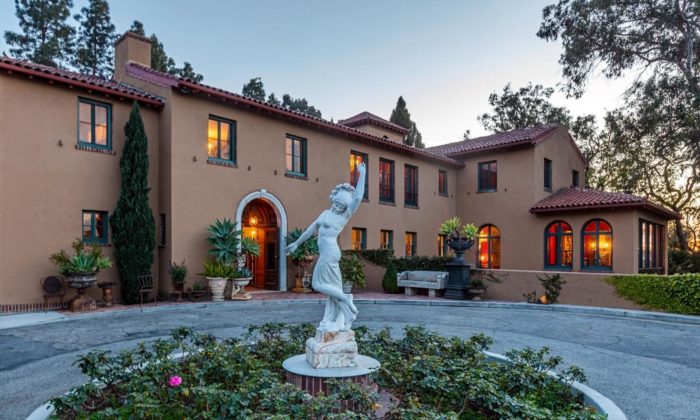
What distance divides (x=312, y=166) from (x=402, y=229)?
601 cm

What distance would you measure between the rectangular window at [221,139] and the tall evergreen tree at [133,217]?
2164 millimetres

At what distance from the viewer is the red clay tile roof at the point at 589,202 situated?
1733 cm

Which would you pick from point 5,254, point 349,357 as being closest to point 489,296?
point 349,357

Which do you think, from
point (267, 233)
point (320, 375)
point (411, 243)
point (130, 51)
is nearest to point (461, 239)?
point (411, 243)

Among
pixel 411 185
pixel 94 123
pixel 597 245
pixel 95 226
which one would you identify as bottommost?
pixel 597 245

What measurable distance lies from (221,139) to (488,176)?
14.1m

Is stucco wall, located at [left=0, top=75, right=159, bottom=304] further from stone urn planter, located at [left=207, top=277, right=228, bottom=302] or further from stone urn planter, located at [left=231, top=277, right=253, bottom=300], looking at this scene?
stone urn planter, located at [left=231, top=277, right=253, bottom=300]

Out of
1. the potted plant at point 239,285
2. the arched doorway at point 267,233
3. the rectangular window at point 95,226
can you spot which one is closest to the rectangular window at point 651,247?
the arched doorway at point 267,233

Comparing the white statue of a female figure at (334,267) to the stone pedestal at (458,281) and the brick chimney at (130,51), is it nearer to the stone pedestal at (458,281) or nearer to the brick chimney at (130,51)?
the stone pedestal at (458,281)

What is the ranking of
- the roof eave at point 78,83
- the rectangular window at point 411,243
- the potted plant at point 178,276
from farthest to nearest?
1. the rectangular window at point 411,243
2. the potted plant at point 178,276
3. the roof eave at point 78,83

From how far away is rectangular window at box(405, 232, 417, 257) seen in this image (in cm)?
2141

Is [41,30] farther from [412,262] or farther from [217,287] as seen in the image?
[412,262]

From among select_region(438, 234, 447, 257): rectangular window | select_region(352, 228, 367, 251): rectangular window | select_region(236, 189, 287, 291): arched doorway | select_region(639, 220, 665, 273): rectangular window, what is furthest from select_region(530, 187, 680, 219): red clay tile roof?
select_region(236, 189, 287, 291): arched doorway

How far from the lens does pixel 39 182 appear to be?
38.4 feet
